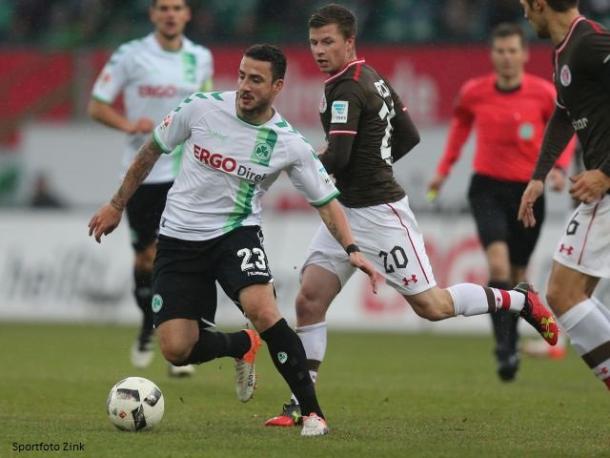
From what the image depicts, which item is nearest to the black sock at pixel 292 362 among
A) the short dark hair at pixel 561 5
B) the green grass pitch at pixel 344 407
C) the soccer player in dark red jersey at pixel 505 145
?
the green grass pitch at pixel 344 407

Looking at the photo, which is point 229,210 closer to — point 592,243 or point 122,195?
point 122,195

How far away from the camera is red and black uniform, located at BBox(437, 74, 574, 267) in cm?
1155

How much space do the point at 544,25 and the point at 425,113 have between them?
48.6 ft

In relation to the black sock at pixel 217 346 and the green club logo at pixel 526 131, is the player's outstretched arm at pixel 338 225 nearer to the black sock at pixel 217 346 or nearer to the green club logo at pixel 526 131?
the black sock at pixel 217 346

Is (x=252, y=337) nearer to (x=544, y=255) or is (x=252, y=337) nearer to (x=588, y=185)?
(x=588, y=185)

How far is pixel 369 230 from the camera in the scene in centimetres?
827

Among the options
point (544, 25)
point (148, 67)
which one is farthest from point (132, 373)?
point (544, 25)

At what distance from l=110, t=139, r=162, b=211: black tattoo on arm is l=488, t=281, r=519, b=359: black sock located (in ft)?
13.3

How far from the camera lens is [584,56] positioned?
6859 mm

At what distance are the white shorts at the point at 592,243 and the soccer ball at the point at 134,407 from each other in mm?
2445

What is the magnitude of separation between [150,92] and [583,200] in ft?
17.5

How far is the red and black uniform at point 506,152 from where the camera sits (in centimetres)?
1155

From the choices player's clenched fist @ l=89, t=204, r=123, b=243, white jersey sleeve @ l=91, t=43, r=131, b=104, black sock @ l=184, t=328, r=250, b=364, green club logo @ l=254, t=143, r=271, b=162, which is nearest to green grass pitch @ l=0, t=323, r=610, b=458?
black sock @ l=184, t=328, r=250, b=364

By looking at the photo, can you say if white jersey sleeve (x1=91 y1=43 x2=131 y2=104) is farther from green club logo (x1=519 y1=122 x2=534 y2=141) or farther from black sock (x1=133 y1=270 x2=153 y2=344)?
green club logo (x1=519 y1=122 x2=534 y2=141)
